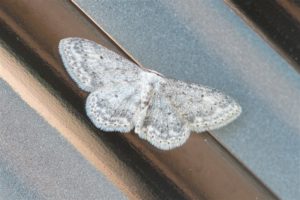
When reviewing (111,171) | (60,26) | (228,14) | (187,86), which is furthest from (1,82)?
(228,14)

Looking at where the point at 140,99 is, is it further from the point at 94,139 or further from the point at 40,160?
the point at 40,160

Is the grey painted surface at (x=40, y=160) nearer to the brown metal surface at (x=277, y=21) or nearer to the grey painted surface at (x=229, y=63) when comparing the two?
the grey painted surface at (x=229, y=63)

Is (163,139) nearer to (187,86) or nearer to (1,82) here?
(187,86)

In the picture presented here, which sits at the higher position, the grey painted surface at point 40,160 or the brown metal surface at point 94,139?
the brown metal surface at point 94,139

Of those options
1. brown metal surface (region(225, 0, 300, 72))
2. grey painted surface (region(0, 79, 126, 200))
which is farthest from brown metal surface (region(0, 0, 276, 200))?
brown metal surface (region(225, 0, 300, 72))

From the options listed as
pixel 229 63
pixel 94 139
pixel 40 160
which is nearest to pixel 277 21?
pixel 229 63

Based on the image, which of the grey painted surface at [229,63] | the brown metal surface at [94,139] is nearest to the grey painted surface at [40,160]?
the brown metal surface at [94,139]

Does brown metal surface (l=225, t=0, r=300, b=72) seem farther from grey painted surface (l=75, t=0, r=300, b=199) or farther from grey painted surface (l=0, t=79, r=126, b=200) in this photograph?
grey painted surface (l=0, t=79, r=126, b=200)
